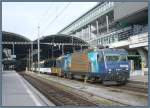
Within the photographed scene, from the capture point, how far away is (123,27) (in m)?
76.1

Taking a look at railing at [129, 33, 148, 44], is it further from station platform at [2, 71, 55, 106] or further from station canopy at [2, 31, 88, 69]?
station platform at [2, 71, 55, 106]

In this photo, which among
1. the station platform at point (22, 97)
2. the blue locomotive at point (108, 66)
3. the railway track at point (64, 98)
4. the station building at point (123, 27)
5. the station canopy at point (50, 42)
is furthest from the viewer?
the station canopy at point (50, 42)

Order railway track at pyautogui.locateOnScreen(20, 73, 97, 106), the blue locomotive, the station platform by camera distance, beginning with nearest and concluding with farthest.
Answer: the station platform < railway track at pyautogui.locateOnScreen(20, 73, 97, 106) < the blue locomotive

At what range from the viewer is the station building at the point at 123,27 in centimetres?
6006

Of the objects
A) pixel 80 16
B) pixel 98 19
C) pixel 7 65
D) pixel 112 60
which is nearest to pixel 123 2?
pixel 98 19

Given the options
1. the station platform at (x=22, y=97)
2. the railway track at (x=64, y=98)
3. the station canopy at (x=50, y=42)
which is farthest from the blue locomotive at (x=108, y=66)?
the station canopy at (x=50, y=42)

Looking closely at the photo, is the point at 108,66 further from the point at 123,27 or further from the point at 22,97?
the point at 123,27

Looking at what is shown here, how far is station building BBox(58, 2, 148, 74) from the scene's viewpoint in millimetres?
60062

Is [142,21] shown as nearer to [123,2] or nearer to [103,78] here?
[123,2]

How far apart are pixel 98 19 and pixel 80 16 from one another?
16339mm

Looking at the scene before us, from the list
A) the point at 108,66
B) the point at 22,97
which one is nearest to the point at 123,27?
the point at 108,66

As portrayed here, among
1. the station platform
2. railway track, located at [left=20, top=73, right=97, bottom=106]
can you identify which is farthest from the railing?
the station platform

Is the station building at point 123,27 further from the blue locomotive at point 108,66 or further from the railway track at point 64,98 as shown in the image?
Result: the railway track at point 64,98

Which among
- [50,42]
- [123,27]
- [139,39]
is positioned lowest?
[139,39]
